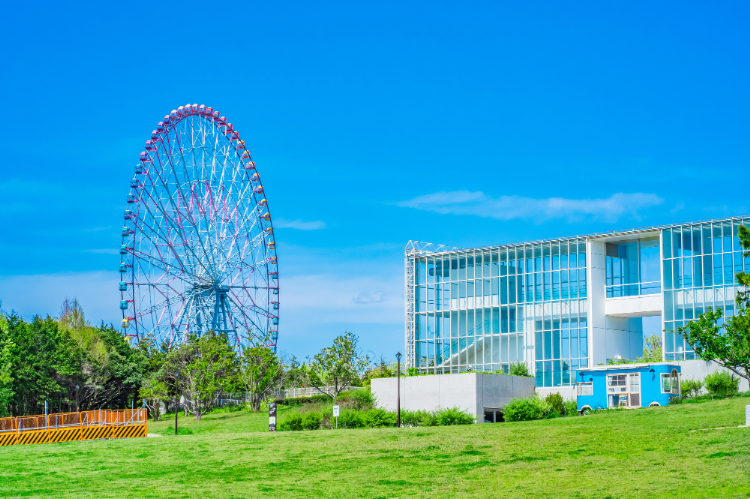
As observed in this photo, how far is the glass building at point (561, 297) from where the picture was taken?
67812 millimetres

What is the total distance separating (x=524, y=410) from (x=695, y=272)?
22.6 meters

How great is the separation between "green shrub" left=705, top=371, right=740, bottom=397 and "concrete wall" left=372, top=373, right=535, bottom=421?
39.5ft

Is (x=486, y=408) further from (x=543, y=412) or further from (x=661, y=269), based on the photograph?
(x=661, y=269)

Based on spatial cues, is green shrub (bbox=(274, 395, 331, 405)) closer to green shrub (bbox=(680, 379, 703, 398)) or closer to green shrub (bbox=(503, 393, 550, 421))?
green shrub (bbox=(503, 393, 550, 421))

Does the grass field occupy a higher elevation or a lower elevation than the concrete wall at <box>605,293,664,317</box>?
lower

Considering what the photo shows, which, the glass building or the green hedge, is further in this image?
the glass building

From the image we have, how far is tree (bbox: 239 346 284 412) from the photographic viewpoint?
7888 centimetres

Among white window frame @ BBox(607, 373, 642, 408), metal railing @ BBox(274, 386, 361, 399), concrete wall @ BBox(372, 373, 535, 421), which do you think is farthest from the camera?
metal railing @ BBox(274, 386, 361, 399)

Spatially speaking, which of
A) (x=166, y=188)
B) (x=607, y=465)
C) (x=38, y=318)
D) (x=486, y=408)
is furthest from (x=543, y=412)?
(x=38, y=318)

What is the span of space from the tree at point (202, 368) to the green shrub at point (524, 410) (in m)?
30.9

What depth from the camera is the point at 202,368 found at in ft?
252

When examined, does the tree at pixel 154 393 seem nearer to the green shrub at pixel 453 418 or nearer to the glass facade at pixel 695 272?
the green shrub at pixel 453 418

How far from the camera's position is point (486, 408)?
188 feet

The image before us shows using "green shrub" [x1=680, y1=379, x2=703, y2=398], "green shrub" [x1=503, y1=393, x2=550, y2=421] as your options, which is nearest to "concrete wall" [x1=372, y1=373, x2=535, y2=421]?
"green shrub" [x1=503, y1=393, x2=550, y2=421]
